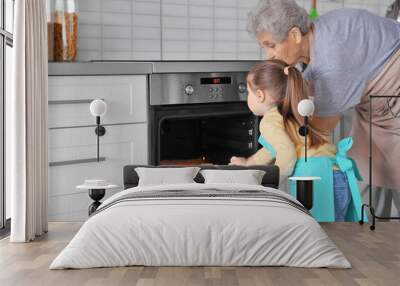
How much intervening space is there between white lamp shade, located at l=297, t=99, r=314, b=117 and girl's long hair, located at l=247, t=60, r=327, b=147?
0.54 feet

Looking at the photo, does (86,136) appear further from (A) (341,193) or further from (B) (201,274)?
(B) (201,274)

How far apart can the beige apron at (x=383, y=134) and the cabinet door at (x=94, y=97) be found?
2234 mm

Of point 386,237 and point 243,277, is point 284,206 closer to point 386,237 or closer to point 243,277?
point 243,277

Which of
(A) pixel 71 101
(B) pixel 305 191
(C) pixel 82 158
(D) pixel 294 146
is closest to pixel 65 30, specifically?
(A) pixel 71 101

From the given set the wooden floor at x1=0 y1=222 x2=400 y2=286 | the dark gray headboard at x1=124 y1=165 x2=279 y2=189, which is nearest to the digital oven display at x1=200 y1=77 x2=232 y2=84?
the dark gray headboard at x1=124 y1=165 x2=279 y2=189

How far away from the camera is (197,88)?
24.6 ft

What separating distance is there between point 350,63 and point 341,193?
1331 mm

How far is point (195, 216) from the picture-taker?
→ 16.2ft

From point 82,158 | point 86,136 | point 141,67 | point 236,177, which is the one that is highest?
point 141,67

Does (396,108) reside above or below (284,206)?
above

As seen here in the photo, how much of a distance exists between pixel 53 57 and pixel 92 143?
0.93 meters

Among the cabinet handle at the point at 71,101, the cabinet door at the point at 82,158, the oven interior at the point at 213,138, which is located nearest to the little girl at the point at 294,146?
the oven interior at the point at 213,138

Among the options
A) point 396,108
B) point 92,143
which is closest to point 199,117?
point 92,143

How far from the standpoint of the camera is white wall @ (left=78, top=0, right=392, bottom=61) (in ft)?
24.4
